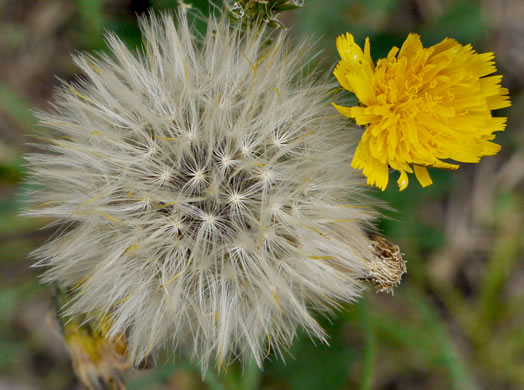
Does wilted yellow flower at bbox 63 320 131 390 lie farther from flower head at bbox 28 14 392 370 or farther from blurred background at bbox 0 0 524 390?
blurred background at bbox 0 0 524 390

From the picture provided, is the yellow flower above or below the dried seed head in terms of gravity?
above

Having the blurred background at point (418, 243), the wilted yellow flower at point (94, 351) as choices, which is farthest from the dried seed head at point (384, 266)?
the blurred background at point (418, 243)

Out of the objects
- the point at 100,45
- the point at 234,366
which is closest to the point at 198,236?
the point at 234,366

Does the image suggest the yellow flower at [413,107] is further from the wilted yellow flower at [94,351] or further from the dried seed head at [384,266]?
the wilted yellow flower at [94,351]

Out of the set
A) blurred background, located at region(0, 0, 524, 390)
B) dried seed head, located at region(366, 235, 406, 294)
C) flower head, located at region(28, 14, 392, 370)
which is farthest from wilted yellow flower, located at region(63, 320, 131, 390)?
blurred background, located at region(0, 0, 524, 390)

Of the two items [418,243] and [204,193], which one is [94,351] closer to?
[204,193]

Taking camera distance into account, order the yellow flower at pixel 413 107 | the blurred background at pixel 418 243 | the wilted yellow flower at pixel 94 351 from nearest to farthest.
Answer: the yellow flower at pixel 413 107, the wilted yellow flower at pixel 94 351, the blurred background at pixel 418 243

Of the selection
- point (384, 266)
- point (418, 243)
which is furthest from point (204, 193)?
point (418, 243)
